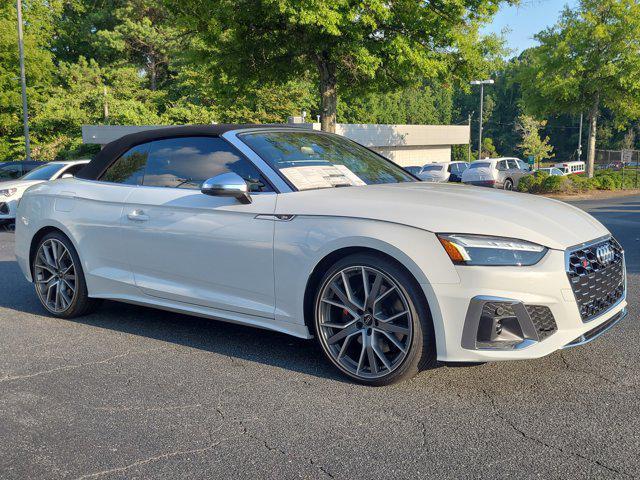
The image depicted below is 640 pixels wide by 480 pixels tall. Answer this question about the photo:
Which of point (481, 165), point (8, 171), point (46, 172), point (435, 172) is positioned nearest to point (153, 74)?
point (435, 172)

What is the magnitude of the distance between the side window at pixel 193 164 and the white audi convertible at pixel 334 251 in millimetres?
11

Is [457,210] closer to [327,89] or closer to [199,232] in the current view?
[199,232]

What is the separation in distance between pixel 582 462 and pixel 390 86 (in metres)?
20.3

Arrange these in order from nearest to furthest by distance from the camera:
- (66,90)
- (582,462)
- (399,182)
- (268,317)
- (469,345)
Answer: (582,462), (469,345), (268,317), (399,182), (66,90)

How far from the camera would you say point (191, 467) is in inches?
113

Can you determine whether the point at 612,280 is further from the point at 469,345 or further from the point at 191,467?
the point at 191,467

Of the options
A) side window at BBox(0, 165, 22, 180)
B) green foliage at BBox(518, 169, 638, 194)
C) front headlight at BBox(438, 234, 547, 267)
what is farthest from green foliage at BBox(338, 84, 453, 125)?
front headlight at BBox(438, 234, 547, 267)

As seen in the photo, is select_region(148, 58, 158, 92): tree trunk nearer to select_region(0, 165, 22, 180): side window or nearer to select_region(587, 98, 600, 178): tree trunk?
select_region(587, 98, 600, 178): tree trunk

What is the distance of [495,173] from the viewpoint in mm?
25156

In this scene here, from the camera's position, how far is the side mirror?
13.2ft

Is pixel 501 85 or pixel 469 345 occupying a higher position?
pixel 501 85

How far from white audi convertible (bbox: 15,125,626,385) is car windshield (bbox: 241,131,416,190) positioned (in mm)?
15

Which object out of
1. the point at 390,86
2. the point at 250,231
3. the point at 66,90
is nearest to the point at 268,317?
the point at 250,231

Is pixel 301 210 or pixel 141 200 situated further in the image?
pixel 141 200
